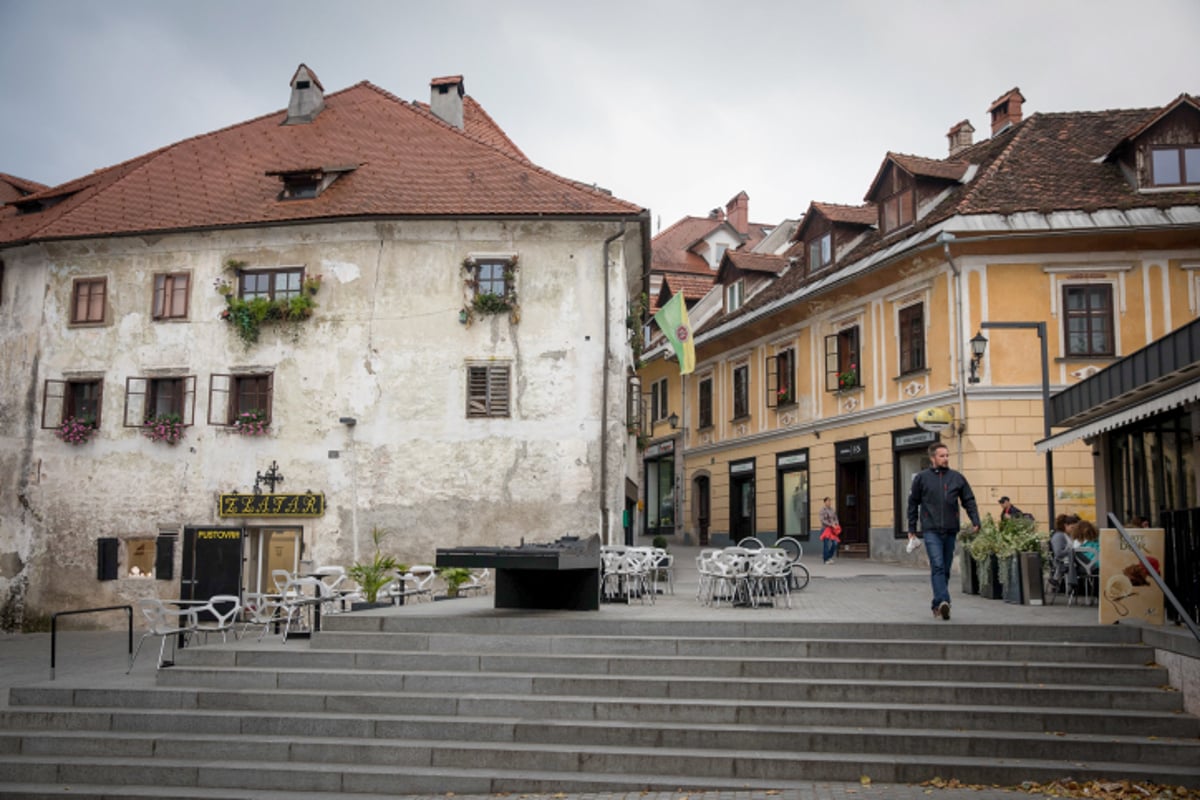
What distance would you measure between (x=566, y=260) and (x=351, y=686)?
14.3m

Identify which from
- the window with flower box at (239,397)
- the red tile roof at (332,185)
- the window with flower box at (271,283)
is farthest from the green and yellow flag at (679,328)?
the window with flower box at (239,397)

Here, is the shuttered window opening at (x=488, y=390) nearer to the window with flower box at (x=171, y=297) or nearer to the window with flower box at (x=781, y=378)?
the window with flower box at (x=171, y=297)

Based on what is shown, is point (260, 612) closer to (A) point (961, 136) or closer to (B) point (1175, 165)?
(B) point (1175, 165)

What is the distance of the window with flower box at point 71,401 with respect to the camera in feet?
81.6

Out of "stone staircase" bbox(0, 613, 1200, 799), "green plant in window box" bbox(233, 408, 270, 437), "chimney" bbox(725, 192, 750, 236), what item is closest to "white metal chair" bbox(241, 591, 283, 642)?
"stone staircase" bbox(0, 613, 1200, 799)

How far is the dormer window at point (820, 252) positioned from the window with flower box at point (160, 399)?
1618 cm

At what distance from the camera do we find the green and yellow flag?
25.1 meters

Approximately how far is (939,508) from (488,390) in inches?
513

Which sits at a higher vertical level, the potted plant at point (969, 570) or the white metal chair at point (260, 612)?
the potted plant at point (969, 570)

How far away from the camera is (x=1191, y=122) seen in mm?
24109

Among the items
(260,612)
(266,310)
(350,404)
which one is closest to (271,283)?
(266,310)

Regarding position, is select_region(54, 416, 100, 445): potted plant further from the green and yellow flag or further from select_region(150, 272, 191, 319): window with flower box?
the green and yellow flag

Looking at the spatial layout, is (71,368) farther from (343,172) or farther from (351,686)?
(351,686)

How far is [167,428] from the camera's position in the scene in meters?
24.1
